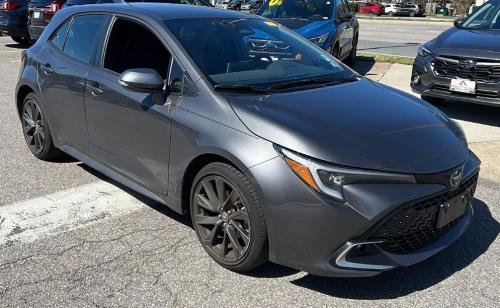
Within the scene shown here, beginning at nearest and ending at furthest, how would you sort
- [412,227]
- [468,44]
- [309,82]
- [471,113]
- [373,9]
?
[412,227], [309,82], [468,44], [471,113], [373,9]

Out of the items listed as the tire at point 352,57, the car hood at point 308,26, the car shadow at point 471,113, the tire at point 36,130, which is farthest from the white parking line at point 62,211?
the tire at point 352,57

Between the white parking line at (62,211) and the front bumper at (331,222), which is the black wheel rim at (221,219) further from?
the white parking line at (62,211)

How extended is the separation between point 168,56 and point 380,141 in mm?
1612

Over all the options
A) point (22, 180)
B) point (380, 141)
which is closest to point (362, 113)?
point (380, 141)

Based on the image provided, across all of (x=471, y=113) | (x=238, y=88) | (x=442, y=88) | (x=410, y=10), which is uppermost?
(x=238, y=88)

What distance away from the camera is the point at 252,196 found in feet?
10.0

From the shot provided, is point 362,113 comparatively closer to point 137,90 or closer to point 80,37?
point 137,90

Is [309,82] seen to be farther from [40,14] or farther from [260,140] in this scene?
[40,14]

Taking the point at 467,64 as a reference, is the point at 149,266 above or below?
below

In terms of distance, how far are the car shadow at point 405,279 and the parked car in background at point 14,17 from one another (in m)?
14.4

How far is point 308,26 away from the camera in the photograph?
9.45m

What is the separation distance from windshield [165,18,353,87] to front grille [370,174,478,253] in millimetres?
1299

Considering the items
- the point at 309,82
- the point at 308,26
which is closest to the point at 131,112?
the point at 309,82

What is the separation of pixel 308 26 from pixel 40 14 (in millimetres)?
7826
